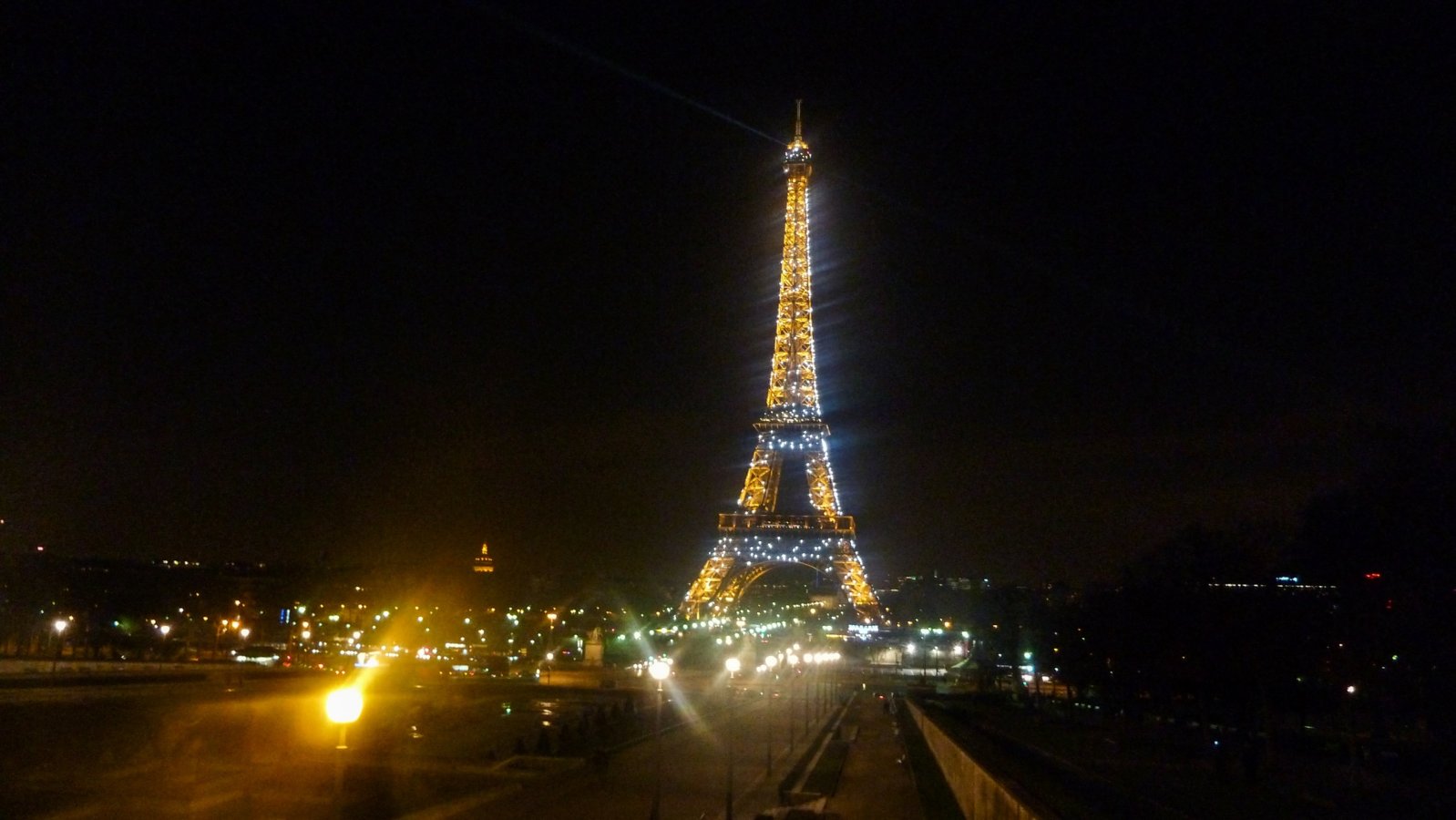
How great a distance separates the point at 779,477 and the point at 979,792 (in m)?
91.8

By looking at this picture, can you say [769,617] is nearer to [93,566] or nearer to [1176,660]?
[93,566]

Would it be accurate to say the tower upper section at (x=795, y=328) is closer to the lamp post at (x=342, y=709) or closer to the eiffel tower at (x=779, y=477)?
the eiffel tower at (x=779, y=477)

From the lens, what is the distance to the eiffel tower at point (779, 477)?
316 feet

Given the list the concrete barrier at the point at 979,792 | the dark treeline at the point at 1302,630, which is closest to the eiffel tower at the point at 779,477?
the dark treeline at the point at 1302,630

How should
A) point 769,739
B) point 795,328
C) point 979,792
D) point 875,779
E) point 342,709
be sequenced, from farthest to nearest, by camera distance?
1. point 795,328
2. point 769,739
3. point 875,779
4. point 979,792
5. point 342,709

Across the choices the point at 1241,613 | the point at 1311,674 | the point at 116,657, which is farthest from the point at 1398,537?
the point at 116,657

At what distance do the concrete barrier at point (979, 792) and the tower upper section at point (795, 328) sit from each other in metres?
72.7

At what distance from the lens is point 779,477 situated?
107 m

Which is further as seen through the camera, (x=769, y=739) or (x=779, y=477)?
(x=779, y=477)

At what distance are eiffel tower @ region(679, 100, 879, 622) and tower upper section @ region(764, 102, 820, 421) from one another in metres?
0.07

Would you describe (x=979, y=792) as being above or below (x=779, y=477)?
below

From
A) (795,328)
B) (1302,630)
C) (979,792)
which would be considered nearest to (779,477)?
(795,328)

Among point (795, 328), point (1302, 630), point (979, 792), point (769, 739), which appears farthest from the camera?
Answer: point (795, 328)

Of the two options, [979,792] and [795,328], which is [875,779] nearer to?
[979,792]
